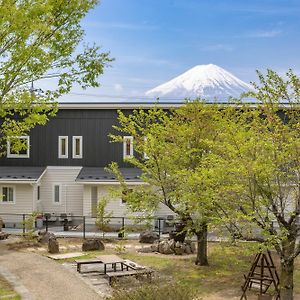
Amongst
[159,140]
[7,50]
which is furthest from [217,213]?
[7,50]

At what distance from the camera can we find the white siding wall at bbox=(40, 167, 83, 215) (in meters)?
31.9

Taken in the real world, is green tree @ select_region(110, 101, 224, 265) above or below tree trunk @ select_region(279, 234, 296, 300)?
above

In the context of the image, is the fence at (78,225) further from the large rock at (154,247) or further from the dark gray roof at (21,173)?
the large rock at (154,247)

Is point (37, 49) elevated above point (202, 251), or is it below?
above

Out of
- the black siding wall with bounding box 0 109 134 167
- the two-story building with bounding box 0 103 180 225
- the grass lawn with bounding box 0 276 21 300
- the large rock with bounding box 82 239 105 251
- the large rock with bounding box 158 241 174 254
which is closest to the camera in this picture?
the grass lawn with bounding box 0 276 21 300

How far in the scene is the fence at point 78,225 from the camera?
89.1ft

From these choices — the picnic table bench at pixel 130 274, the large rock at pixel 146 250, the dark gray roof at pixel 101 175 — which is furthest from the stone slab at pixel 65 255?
the dark gray roof at pixel 101 175

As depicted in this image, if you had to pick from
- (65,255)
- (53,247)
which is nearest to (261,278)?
(65,255)

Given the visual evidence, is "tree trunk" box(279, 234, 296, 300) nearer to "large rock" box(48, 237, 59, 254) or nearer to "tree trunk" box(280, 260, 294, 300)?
"tree trunk" box(280, 260, 294, 300)

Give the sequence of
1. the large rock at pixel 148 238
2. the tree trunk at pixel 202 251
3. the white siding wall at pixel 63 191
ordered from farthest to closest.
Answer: the white siding wall at pixel 63 191 < the large rock at pixel 148 238 < the tree trunk at pixel 202 251

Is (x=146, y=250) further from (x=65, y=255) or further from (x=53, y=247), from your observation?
(x=53, y=247)

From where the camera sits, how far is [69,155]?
32438 millimetres

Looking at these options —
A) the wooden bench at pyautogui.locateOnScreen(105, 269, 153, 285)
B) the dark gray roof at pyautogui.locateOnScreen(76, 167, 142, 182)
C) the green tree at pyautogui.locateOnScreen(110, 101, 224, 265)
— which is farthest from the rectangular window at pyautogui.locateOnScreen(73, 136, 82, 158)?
the wooden bench at pyautogui.locateOnScreen(105, 269, 153, 285)

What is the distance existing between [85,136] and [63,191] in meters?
3.97
